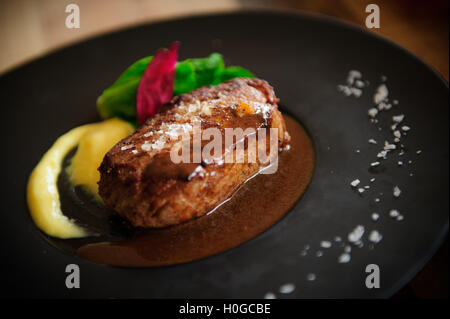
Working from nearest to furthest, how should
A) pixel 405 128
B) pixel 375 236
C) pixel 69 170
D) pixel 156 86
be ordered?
pixel 375 236
pixel 405 128
pixel 69 170
pixel 156 86

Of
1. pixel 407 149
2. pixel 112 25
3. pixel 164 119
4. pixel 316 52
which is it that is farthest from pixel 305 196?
pixel 112 25

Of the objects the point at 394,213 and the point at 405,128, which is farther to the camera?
the point at 405,128

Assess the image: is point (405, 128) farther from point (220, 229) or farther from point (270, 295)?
point (270, 295)

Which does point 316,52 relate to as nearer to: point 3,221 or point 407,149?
point 407,149

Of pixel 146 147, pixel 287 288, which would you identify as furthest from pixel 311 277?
pixel 146 147

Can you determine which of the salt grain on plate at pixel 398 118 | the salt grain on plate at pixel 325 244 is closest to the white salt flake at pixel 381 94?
the salt grain on plate at pixel 398 118

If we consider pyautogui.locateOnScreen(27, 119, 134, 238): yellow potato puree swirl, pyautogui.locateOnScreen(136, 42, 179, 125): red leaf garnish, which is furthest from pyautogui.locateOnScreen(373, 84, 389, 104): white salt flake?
pyautogui.locateOnScreen(27, 119, 134, 238): yellow potato puree swirl
